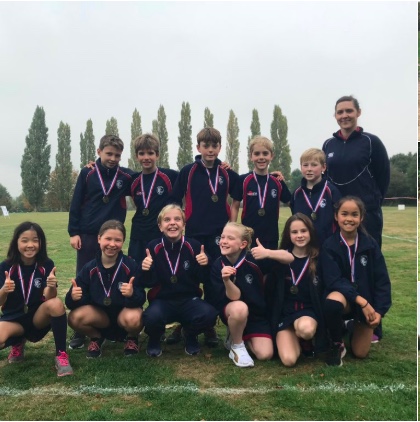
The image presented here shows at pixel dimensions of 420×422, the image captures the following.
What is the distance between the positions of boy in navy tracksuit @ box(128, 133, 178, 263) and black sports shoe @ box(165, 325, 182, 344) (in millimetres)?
842


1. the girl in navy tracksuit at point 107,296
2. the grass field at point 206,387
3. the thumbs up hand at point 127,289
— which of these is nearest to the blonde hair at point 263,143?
the girl in navy tracksuit at point 107,296

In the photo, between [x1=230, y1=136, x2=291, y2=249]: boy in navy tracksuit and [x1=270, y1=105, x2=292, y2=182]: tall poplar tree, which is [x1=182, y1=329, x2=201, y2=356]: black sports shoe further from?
[x1=270, y1=105, x2=292, y2=182]: tall poplar tree

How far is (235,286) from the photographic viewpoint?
419cm

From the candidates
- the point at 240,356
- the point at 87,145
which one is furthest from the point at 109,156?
the point at 87,145

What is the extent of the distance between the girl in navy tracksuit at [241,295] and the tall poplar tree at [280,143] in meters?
49.7

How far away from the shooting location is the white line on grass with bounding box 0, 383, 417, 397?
3.41m

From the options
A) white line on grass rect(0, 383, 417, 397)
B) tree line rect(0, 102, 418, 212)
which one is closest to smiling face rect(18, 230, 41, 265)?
white line on grass rect(0, 383, 417, 397)

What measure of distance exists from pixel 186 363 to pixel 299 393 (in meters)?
1.14

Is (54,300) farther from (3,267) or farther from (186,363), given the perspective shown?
(186,363)

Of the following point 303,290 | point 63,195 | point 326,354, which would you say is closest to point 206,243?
point 303,290

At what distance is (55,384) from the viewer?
3.61 meters

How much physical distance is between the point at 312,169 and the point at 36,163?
170 ft

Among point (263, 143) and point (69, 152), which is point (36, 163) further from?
point (263, 143)

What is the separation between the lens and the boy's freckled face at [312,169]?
4.45 metres
